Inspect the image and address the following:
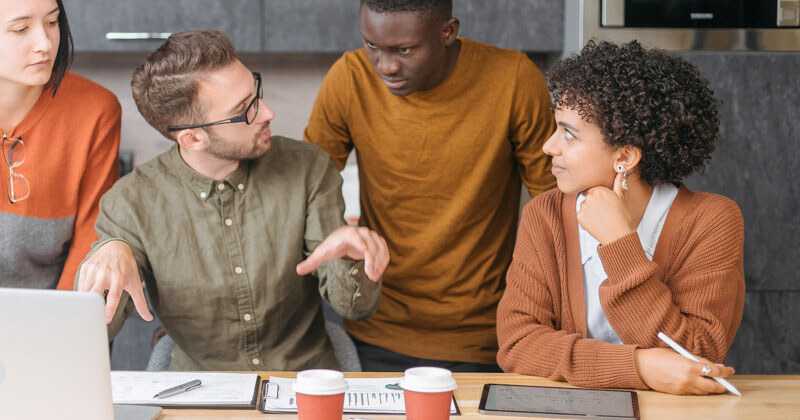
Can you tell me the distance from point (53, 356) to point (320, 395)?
327mm

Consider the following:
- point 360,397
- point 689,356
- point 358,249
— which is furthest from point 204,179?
point 689,356

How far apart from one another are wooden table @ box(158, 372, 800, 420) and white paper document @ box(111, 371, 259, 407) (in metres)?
0.02

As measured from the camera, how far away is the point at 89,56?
3072mm

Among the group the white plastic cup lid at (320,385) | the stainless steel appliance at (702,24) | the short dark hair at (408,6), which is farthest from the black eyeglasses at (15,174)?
the stainless steel appliance at (702,24)

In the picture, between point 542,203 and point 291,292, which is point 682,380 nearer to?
point 542,203

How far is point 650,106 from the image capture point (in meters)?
1.54

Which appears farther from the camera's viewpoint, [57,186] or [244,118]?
[57,186]

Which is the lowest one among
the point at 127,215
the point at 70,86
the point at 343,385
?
the point at 343,385

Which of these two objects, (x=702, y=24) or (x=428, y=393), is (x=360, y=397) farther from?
(x=702, y=24)

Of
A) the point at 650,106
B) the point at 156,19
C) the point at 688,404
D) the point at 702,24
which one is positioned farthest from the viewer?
the point at 156,19

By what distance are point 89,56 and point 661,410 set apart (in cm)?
257

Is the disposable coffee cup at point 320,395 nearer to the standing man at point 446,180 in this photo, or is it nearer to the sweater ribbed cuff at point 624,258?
the sweater ribbed cuff at point 624,258

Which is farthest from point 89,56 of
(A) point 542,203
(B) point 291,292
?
(A) point 542,203

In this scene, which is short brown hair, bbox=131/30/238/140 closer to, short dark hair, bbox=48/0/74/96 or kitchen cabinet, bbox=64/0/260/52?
short dark hair, bbox=48/0/74/96
